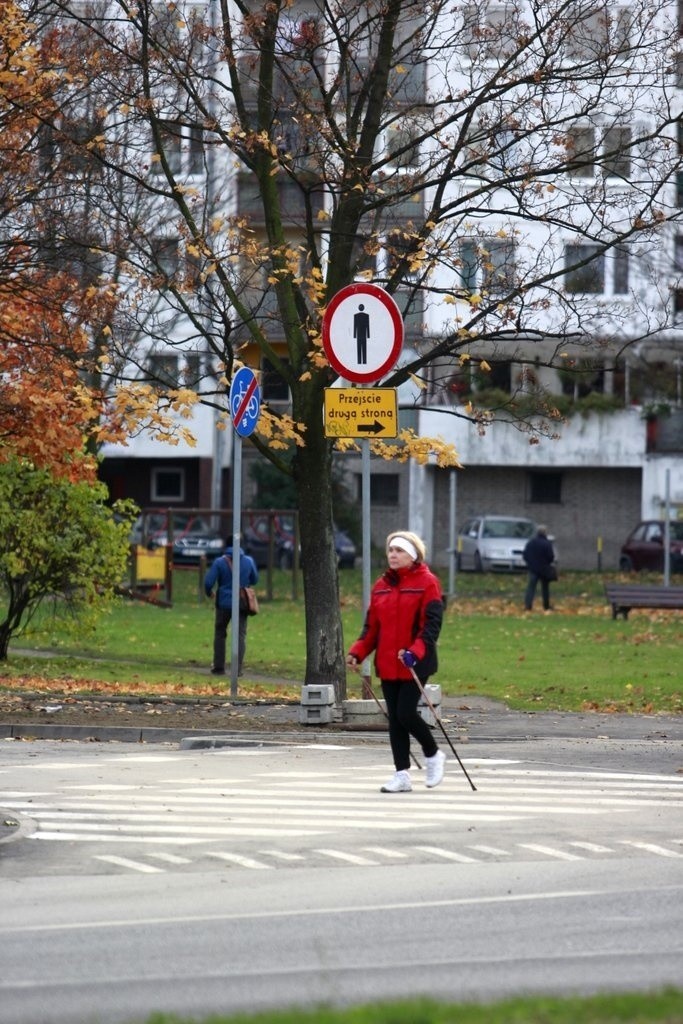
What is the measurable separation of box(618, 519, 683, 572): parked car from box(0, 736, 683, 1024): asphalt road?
1497 inches

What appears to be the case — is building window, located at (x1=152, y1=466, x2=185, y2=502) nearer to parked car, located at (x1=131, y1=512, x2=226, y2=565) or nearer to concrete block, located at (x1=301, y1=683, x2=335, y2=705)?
parked car, located at (x1=131, y1=512, x2=226, y2=565)

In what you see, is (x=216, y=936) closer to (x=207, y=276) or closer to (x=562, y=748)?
(x=562, y=748)

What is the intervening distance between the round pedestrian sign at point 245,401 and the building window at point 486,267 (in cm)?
222

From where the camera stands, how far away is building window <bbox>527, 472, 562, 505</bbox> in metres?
64.6

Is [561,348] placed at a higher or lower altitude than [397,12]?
lower

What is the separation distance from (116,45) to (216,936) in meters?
12.6

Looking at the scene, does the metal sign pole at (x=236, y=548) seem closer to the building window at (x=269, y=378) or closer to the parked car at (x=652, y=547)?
the building window at (x=269, y=378)

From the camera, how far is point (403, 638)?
1277cm

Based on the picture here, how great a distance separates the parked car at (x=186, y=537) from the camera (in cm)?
5075

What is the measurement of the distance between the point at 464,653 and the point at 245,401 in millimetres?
11466

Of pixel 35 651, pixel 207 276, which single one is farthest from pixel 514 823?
pixel 35 651

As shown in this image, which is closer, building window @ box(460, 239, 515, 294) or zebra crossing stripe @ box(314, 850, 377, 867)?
zebra crossing stripe @ box(314, 850, 377, 867)

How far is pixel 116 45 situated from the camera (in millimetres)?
18625

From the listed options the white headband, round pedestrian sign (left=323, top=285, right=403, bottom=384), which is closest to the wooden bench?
round pedestrian sign (left=323, top=285, right=403, bottom=384)
